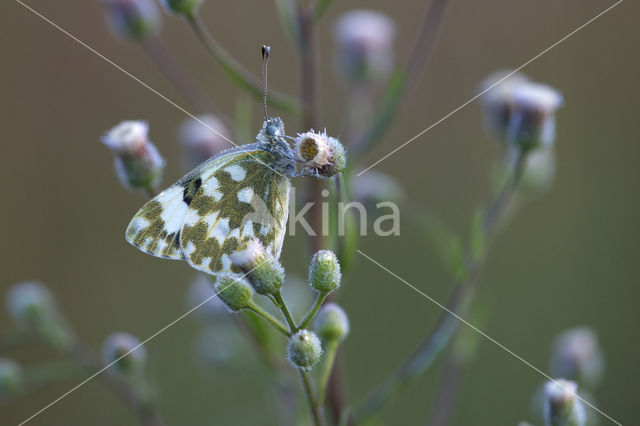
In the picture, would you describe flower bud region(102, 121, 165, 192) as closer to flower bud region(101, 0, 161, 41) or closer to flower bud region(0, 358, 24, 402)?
flower bud region(101, 0, 161, 41)

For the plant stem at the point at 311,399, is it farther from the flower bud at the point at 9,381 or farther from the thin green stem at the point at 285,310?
the flower bud at the point at 9,381

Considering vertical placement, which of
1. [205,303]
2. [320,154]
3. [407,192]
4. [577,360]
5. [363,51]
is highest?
[320,154]

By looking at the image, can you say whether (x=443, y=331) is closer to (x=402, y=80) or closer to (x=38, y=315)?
(x=402, y=80)

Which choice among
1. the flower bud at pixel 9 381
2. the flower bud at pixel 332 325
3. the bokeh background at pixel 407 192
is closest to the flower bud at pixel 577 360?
the flower bud at pixel 332 325

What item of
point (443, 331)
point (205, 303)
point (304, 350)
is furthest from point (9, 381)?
point (443, 331)

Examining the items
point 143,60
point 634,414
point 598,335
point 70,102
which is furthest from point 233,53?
point 634,414

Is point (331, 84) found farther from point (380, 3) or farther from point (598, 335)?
point (598, 335)
